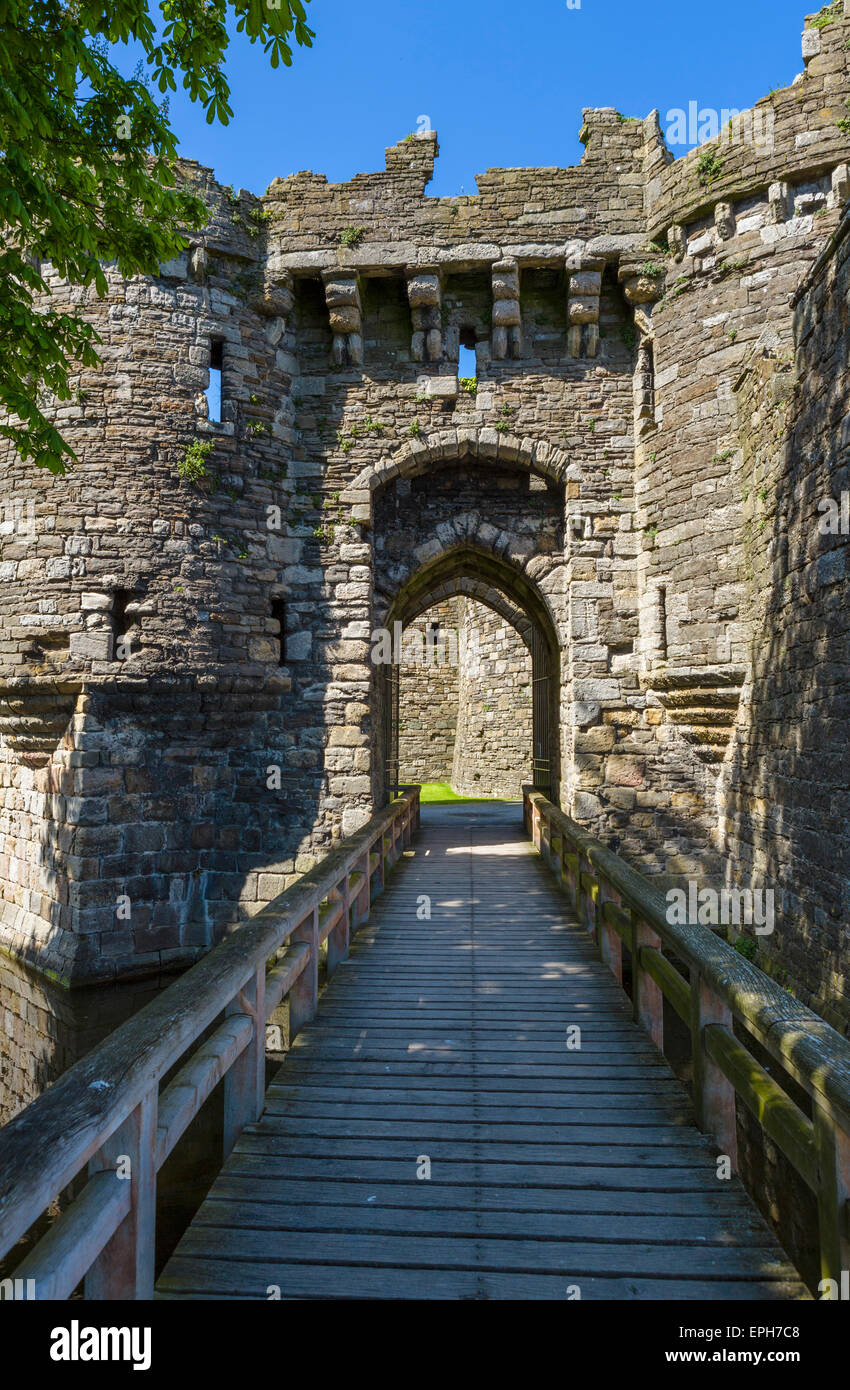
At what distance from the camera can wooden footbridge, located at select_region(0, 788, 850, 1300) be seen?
197 cm

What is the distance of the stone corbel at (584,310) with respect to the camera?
826cm

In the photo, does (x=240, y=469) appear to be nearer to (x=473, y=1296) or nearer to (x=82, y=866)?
(x=82, y=866)

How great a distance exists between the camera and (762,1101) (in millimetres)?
2410

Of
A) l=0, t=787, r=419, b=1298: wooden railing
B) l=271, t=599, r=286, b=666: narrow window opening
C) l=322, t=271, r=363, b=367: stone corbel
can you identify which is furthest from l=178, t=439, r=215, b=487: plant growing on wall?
l=0, t=787, r=419, b=1298: wooden railing

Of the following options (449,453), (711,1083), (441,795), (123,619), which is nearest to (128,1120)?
(711,1083)

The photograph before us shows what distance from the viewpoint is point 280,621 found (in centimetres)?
855

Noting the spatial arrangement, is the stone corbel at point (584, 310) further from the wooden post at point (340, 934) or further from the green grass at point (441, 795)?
the green grass at point (441, 795)

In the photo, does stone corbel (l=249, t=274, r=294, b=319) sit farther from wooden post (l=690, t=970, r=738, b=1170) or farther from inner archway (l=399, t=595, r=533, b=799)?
wooden post (l=690, t=970, r=738, b=1170)

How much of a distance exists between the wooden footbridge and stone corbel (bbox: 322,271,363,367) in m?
6.05

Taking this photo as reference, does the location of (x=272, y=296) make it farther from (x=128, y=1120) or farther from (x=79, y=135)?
(x=128, y=1120)

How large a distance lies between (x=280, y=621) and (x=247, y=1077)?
5.92m

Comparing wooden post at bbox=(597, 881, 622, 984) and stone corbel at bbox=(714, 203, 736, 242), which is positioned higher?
stone corbel at bbox=(714, 203, 736, 242)
